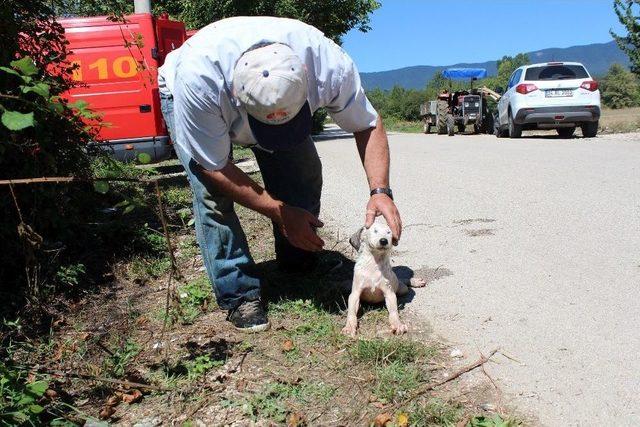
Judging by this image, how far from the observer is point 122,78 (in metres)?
9.09

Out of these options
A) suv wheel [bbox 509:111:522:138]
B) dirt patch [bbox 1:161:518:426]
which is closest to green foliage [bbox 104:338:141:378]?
dirt patch [bbox 1:161:518:426]

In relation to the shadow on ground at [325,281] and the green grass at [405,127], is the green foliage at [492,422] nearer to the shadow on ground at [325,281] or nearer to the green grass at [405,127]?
the shadow on ground at [325,281]

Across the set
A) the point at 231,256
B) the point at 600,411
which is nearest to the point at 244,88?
the point at 231,256

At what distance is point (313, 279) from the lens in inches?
149

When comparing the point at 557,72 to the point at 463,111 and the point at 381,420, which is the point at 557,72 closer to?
the point at 463,111

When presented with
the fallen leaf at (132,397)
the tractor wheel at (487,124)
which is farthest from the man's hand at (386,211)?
the tractor wheel at (487,124)

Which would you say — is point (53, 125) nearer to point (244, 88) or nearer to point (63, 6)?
point (63, 6)

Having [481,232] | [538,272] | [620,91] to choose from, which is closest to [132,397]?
[538,272]

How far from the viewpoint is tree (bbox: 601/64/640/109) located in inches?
1823

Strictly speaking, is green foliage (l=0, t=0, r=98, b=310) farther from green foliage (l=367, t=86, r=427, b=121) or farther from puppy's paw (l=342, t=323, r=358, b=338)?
green foliage (l=367, t=86, r=427, b=121)

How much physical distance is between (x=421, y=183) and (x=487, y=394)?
206 inches

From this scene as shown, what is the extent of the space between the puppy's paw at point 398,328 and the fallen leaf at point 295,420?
801mm

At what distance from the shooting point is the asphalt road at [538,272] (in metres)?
2.34

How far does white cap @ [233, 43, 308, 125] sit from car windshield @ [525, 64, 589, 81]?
12.9 meters
